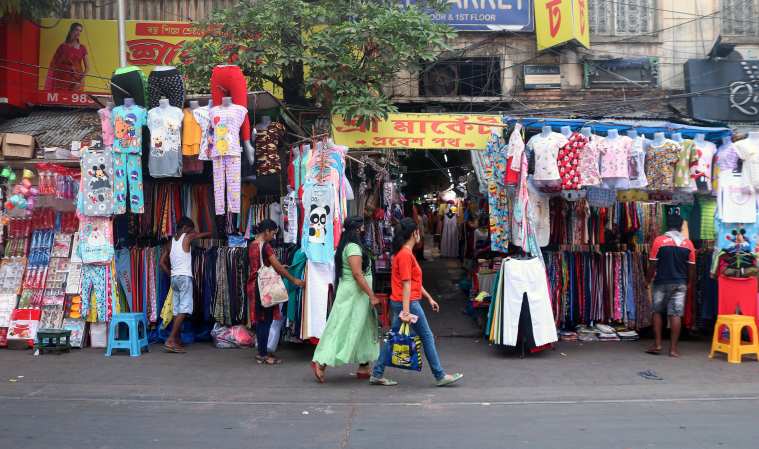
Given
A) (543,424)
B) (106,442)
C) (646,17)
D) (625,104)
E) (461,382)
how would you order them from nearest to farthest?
(106,442)
(543,424)
(461,382)
(625,104)
(646,17)

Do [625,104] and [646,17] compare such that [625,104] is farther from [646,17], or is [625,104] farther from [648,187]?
[648,187]

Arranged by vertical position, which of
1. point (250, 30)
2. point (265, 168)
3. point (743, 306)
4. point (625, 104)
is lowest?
point (743, 306)

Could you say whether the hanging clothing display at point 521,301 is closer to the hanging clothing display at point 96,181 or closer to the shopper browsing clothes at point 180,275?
the shopper browsing clothes at point 180,275

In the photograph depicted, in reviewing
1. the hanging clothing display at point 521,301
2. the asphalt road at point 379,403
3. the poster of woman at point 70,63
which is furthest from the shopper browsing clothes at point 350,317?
the poster of woman at point 70,63

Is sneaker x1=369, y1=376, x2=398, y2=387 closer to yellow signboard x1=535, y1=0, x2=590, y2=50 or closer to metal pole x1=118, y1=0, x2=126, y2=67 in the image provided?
metal pole x1=118, y1=0, x2=126, y2=67

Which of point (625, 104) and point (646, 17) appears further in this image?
point (646, 17)

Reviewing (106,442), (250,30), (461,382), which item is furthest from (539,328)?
(250,30)

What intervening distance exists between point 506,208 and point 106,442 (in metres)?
5.93

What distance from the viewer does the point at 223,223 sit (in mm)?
9719

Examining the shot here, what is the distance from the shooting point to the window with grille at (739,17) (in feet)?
42.8

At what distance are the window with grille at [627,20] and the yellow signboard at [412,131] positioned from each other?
558 cm

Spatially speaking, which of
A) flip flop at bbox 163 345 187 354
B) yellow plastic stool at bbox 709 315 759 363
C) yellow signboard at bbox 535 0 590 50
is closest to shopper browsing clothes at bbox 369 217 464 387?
flip flop at bbox 163 345 187 354

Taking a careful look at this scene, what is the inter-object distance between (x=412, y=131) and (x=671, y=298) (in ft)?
13.3

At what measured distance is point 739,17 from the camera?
13086 mm
